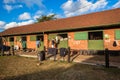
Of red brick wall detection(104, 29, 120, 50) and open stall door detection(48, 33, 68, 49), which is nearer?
red brick wall detection(104, 29, 120, 50)

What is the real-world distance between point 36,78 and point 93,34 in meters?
9.91

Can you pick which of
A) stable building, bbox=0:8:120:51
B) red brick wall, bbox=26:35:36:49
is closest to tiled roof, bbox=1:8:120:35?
stable building, bbox=0:8:120:51

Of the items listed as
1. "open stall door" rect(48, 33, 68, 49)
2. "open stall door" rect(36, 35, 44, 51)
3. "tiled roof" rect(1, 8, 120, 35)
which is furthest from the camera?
"open stall door" rect(36, 35, 44, 51)

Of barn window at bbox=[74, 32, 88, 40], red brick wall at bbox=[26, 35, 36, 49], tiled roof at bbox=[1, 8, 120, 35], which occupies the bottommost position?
red brick wall at bbox=[26, 35, 36, 49]

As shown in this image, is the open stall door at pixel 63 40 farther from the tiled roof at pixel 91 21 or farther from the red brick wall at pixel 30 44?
the red brick wall at pixel 30 44

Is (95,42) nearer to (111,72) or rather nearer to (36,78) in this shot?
(111,72)

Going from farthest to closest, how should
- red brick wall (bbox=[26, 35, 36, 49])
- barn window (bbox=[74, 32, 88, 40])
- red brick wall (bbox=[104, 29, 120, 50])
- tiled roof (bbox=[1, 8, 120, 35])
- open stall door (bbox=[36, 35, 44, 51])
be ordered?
red brick wall (bbox=[26, 35, 36, 49]), open stall door (bbox=[36, 35, 44, 51]), barn window (bbox=[74, 32, 88, 40]), tiled roof (bbox=[1, 8, 120, 35]), red brick wall (bbox=[104, 29, 120, 50])


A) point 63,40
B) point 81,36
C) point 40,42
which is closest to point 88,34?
point 81,36

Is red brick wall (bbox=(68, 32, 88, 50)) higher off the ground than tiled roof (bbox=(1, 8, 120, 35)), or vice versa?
tiled roof (bbox=(1, 8, 120, 35))

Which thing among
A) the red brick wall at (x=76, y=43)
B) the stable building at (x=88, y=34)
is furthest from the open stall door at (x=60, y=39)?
the red brick wall at (x=76, y=43)

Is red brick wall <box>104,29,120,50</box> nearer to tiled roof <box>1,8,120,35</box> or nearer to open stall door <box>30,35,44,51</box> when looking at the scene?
tiled roof <box>1,8,120,35</box>

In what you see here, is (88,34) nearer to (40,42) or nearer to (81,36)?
(81,36)

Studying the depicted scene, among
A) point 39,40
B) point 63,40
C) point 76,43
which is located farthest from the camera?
point 39,40

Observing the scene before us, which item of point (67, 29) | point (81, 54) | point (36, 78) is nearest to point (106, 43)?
point (81, 54)
